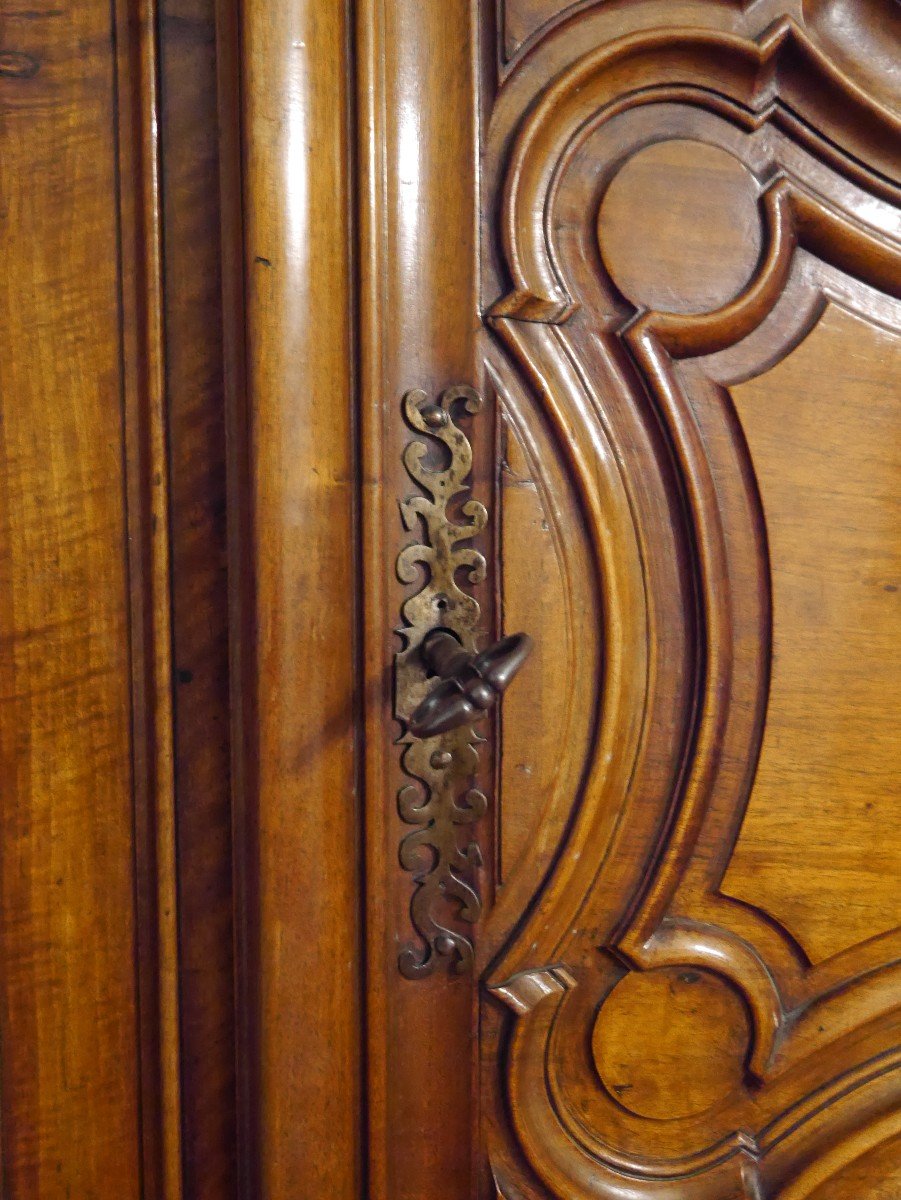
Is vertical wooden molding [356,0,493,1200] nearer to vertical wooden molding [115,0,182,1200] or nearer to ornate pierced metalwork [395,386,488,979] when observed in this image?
ornate pierced metalwork [395,386,488,979]

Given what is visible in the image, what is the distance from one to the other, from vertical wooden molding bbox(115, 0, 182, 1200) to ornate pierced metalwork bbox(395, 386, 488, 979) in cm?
14

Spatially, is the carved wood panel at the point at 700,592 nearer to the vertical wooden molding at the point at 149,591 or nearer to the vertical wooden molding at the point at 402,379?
the vertical wooden molding at the point at 402,379

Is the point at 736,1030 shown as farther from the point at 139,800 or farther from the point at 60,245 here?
the point at 60,245

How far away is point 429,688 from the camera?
555mm

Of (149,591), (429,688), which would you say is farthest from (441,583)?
(149,591)

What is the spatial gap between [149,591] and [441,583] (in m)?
0.18

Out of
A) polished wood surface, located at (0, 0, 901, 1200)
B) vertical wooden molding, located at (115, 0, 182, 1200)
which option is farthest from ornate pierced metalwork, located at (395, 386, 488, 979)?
vertical wooden molding, located at (115, 0, 182, 1200)

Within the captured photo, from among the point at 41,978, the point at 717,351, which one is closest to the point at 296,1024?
the point at 41,978

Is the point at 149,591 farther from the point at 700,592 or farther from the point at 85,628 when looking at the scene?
the point at 700,592

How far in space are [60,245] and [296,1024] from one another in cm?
49

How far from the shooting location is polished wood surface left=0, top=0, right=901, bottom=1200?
1.73ft

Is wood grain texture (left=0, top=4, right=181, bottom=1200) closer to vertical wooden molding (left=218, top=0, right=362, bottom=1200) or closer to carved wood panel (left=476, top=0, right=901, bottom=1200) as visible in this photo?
vertical wooden molding (left=218, top=0, right=362, bottom=1200)

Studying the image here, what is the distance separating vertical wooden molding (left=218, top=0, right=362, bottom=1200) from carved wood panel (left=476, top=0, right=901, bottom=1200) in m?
0.11

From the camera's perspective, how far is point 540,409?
1.90ft
